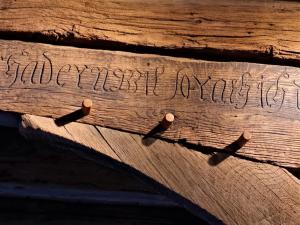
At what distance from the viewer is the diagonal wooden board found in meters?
1.39

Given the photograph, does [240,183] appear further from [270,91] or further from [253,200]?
[270,91]

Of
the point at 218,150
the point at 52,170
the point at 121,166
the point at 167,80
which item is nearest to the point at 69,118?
the point at 121,166

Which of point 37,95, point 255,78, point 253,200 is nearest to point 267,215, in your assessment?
point 253,200

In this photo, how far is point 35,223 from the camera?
2197 millimetres

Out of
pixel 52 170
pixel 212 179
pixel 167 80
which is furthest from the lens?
pixel 52 170

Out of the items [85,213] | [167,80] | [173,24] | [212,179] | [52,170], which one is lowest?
[85,213]

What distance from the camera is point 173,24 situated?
4.98 feet

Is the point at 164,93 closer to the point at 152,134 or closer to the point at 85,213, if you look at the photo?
the point at 152,134

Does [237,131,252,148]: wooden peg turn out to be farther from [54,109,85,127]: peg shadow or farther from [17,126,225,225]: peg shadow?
[54,109,85,127]: peg shadow

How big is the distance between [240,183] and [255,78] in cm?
30

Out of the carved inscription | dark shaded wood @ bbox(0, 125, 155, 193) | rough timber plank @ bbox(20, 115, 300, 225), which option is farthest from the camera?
dark shaded wood @ bbox(0, 125, 155, 193)

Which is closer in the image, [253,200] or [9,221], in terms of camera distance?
[253,200]

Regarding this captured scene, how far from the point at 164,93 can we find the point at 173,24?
8.6 inches

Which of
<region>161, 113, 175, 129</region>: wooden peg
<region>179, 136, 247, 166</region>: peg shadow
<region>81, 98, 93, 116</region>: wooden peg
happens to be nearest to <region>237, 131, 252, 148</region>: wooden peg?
<region>179, 136, 247, 166</region>: peg shadow
